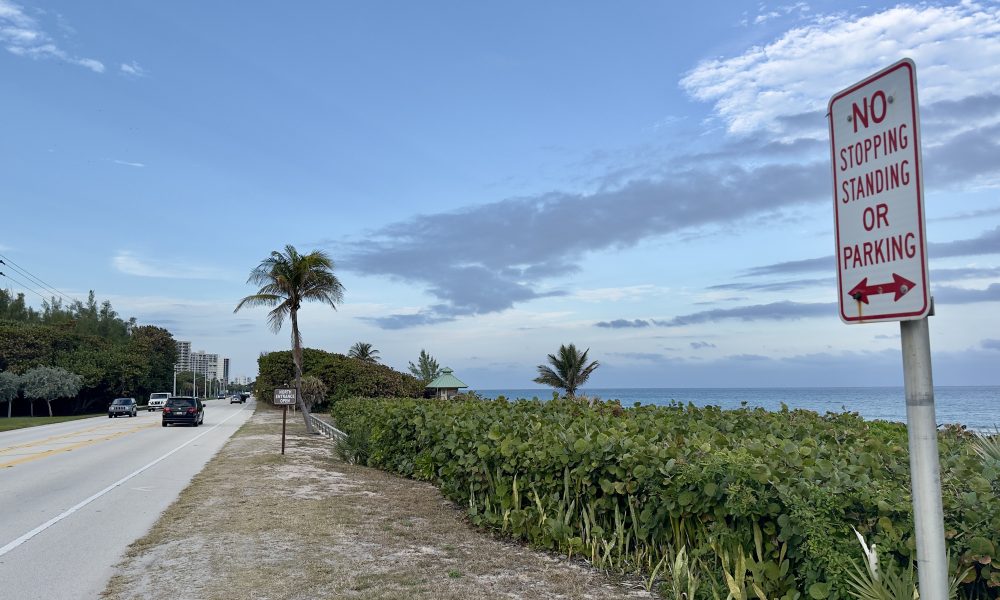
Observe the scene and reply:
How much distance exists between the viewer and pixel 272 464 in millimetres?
16000

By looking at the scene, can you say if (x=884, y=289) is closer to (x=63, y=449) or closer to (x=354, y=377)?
(x=63, y=449)

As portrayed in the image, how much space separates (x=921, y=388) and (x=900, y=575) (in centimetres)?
285

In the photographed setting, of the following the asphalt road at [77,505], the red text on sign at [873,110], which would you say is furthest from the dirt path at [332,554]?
the red text on sign at [873,110]

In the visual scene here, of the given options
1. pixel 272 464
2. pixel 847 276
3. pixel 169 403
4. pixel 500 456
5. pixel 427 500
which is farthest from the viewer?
pixel 169 403

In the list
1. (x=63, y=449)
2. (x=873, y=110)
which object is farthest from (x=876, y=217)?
(x=63, y=449)

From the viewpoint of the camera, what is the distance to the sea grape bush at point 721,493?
4254mm

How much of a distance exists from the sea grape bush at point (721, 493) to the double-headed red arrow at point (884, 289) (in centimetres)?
260

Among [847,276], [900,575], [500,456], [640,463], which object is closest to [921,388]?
[847,276]

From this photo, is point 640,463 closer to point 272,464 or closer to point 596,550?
point 596,550

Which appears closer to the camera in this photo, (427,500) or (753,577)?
(753,577)

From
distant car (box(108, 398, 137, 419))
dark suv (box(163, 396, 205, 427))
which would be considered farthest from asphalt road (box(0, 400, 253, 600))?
distant car (box(108, 398, 137, 419))

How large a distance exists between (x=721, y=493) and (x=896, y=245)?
363cm

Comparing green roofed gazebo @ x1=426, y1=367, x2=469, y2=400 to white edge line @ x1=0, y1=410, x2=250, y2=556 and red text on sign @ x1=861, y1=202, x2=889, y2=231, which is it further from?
red text on sign @ x1=861, y1=202, x2=889, y2=231

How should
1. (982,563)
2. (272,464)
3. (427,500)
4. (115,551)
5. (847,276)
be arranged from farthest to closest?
(272,464)
(427,500)
(115,551)
(982,563)
(847,276)
